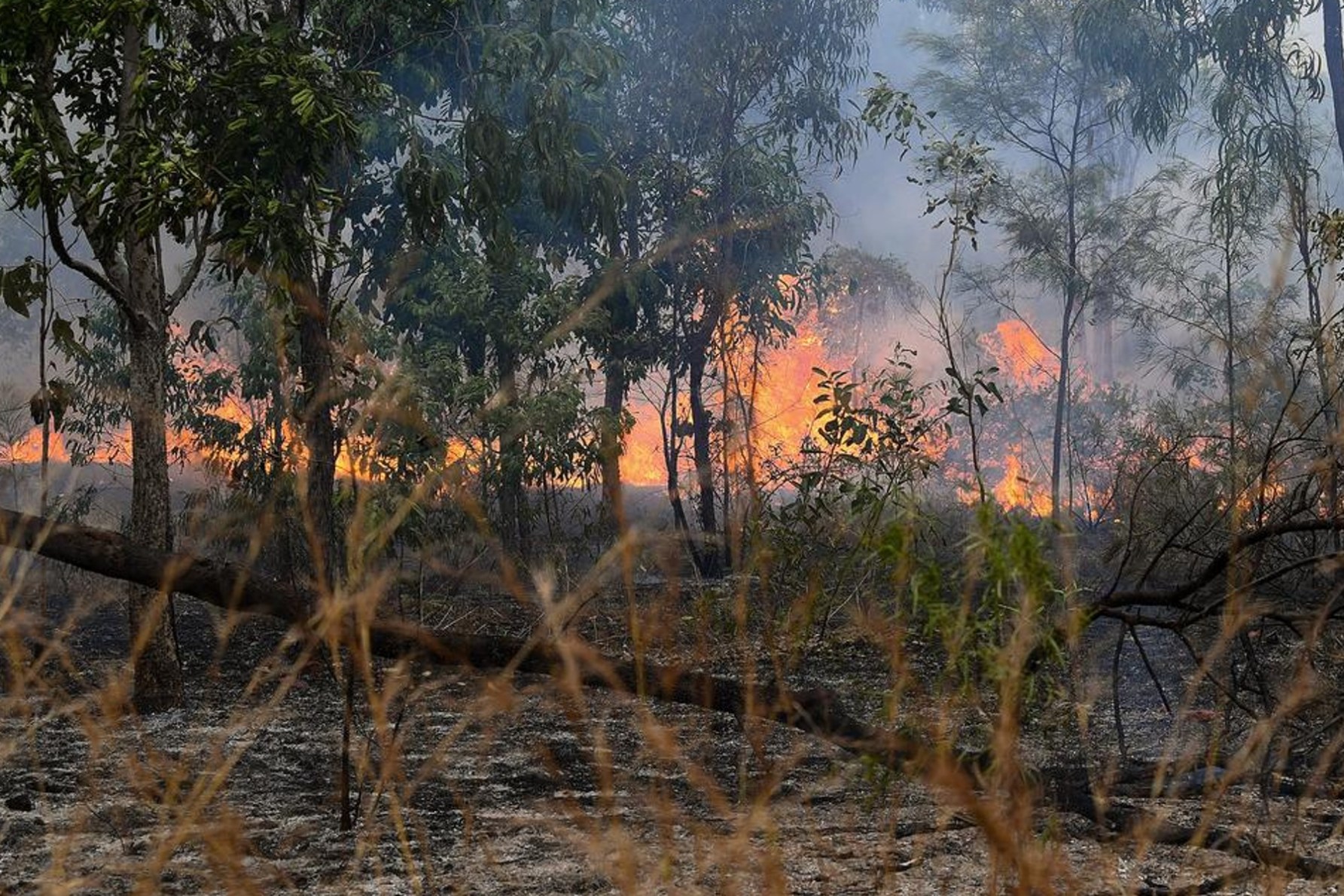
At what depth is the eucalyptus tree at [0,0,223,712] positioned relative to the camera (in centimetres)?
582

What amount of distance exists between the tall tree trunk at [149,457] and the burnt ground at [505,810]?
248mm

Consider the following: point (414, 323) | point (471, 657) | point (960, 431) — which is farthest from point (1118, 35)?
point (960, 431)

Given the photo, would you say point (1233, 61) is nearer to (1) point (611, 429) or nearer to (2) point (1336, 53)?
(2) point (1336, 53)

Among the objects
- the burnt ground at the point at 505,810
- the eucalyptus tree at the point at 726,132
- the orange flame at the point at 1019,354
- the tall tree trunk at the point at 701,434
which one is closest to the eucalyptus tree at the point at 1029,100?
the eucalyptus tree at the point at 726,132

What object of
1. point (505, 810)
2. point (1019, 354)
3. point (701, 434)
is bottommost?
point (505, 810)

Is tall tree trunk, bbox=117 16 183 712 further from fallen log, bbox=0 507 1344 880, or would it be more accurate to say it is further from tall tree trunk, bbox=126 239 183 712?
fallen log, bbox=0 507 1344 880

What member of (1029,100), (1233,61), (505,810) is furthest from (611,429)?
(1029,100)

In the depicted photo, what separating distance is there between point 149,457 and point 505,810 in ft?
10.9

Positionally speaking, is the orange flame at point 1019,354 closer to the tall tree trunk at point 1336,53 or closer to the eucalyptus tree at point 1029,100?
the eucalyptus tree at point 1029,100

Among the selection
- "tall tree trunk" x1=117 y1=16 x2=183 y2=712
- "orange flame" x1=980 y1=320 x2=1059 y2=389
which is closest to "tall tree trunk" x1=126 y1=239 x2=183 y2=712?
"tall tree trunk" x1=117 y1=16 x2=183 y2=712

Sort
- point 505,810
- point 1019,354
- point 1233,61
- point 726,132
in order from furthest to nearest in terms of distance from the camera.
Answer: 1. point 1019,354
2. point 726,132
3. point 1233,61
4. point 505,810

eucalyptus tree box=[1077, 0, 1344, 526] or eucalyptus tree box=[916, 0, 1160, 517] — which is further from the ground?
eucalyptus tree box=[916, 0, 1160, 517]

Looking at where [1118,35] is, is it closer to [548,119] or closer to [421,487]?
[548,119]

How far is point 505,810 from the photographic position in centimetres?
507
